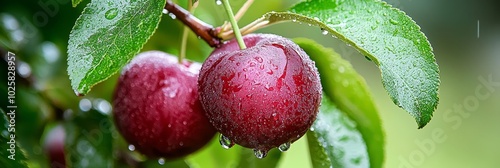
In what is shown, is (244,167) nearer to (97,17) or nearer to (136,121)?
(136,121)

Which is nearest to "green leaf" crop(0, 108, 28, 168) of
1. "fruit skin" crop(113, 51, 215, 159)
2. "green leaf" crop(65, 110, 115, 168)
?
"fruit skin" crop(113, 51, 215, 159)

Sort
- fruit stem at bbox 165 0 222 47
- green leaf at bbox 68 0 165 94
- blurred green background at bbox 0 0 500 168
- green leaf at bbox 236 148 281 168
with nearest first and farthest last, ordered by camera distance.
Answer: green leaf at bbox 68 0 165 94 < fruit stem at bbox 165 0 222 47 < green leaf at bbox 236 148 281 168 < blurred green background at bbox 0 0 500 168

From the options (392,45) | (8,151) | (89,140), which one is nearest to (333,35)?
(392,45)

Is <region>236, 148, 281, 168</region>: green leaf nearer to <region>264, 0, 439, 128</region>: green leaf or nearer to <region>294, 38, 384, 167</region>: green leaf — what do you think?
<region>294, 38, 384, 167</region>: green leaf

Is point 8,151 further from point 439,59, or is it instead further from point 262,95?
point 439,59

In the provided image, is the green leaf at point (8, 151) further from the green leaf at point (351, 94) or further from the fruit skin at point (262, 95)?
the green leaf at point (351, 94)

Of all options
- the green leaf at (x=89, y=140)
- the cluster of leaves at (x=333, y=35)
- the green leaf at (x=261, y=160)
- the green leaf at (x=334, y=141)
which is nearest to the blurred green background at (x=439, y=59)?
the green leaf at (x=89, y=140)
